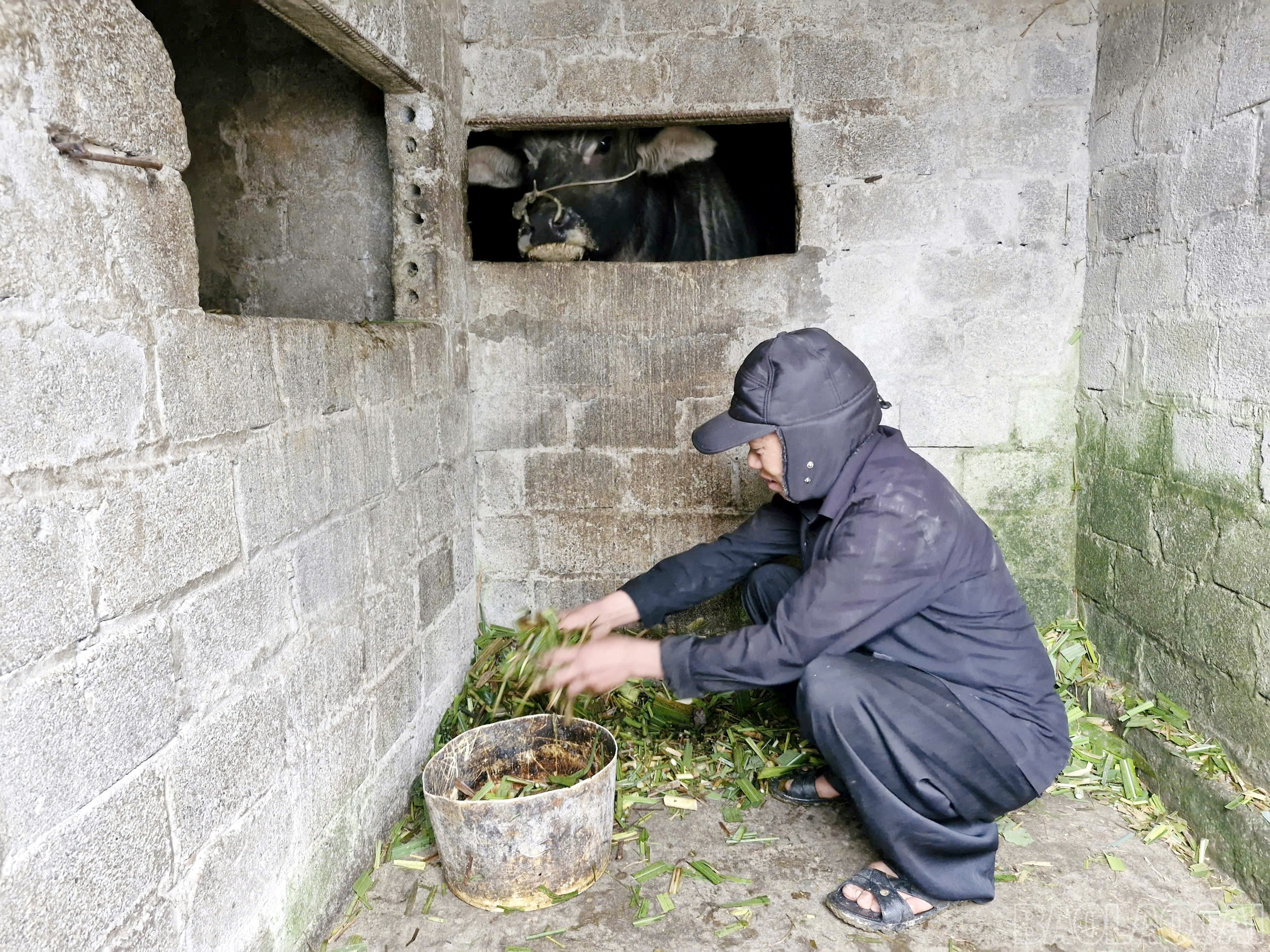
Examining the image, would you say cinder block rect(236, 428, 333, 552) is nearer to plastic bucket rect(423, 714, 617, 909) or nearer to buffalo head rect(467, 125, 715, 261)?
plastic bucket rect(423, 714, 617, 909)

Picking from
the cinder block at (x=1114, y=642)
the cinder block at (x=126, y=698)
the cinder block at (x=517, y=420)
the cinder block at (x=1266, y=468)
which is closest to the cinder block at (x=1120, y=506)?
the cinder block at (x=1114, y=642)

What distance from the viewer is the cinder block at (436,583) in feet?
10.3

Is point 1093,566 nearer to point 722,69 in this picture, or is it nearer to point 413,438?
point 722,69

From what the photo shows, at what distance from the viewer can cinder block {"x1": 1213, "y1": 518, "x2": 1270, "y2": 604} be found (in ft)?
8.10

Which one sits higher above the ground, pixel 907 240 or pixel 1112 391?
pixel 907 240

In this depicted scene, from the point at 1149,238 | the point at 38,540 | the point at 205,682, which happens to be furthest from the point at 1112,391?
the point at 38,540

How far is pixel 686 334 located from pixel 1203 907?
251 cm

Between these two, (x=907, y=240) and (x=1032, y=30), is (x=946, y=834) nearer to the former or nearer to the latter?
(x=907, y=240)

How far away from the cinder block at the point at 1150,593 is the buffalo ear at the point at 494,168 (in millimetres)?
2899

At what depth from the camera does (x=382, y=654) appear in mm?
2766

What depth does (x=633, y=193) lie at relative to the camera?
4.05 metres

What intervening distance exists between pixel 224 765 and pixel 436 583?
1410 mm

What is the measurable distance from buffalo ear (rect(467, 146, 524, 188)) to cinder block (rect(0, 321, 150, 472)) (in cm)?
238

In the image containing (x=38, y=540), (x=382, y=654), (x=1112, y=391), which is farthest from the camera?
(x=1112, y=391)
